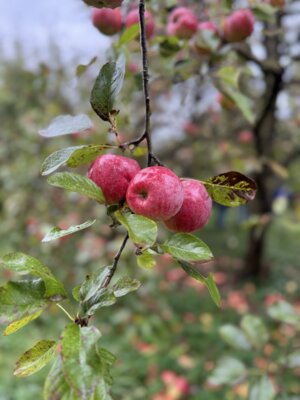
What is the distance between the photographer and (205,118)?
12.0 ft

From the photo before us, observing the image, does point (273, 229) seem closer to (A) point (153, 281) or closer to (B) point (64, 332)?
(A) point (153, 281)

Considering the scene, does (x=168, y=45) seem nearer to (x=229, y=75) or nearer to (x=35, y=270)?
(x=229, y=75)

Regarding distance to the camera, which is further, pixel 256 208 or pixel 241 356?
pixel 256 208

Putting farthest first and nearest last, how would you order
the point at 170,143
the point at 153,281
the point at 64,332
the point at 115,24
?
1. the point at 170,143
2. the point at 153,281
3. the point at 115,24
4. the point at 64,332

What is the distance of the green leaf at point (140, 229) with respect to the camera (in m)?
0.41

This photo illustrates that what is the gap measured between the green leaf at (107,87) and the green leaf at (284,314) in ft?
2.63

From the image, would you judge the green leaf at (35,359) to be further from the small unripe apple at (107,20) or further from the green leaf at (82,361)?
the small unripe apple at (107,20)

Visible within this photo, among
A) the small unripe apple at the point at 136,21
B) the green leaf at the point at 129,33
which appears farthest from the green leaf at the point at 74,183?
the small unripe apple at the point at 136,21

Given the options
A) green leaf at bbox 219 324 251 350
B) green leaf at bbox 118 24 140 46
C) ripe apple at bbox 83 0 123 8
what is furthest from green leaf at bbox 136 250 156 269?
green leaf at bbox 219 324 251 350

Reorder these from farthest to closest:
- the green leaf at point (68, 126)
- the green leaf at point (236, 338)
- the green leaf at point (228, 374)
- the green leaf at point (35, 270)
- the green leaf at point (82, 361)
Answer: the green leaf at point (236, 338) → the green leaf at point (228, 374) → the green leaf at point (68, 126) → the green leaf at point (35, 270) → the green leaf at point (82, 361)

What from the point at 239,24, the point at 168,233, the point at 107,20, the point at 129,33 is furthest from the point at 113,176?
the point at 168,233

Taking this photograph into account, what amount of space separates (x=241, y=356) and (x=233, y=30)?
234 centimetres

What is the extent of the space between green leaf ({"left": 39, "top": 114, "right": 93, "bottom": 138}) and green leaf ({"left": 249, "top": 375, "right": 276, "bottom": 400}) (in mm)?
754

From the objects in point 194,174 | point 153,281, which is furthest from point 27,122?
point 194,174
